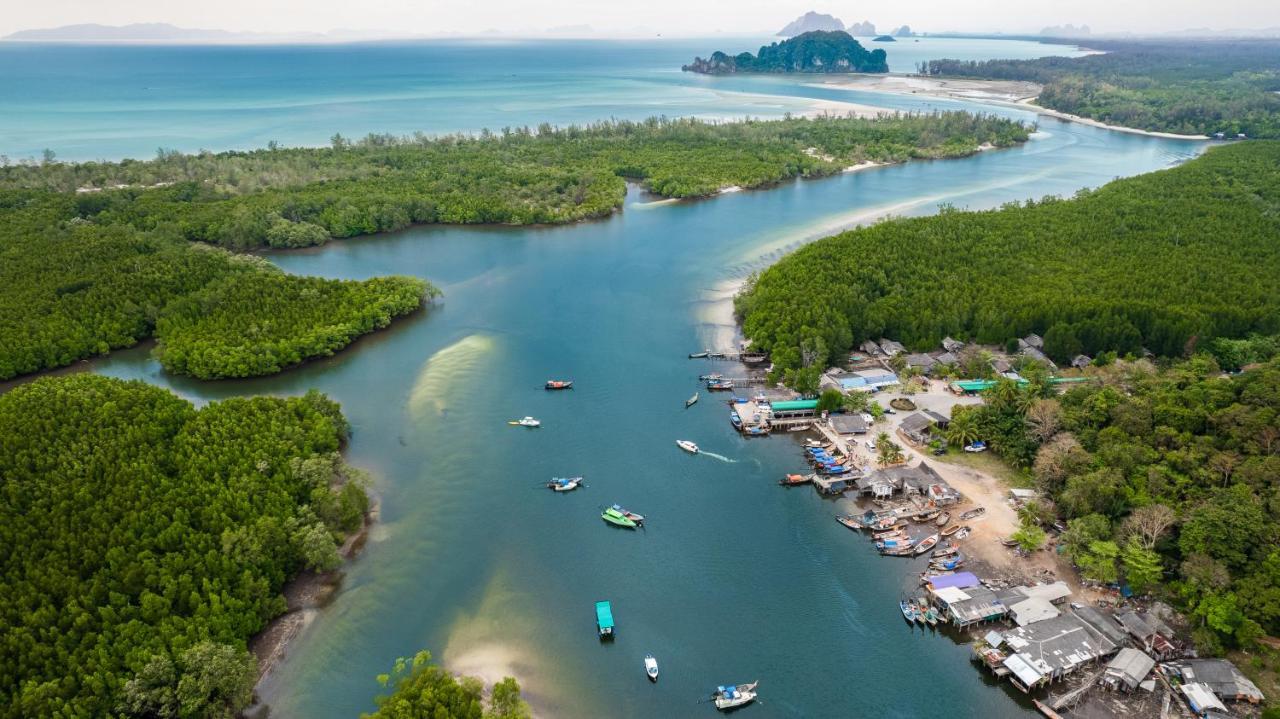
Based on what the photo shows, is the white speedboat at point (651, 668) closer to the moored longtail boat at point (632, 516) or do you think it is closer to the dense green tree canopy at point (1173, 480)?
the moored longtail boat at point (632, 516)

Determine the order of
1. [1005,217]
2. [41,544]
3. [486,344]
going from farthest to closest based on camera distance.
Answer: [1005,217]
[486,344]
[41,544]

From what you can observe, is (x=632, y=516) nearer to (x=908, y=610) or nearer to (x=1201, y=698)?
(x=908, y=610)

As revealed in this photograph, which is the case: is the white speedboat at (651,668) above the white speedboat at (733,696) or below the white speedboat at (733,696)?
above

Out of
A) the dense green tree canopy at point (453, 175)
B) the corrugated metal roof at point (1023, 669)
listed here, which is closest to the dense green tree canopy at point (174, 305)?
the dense green tree canopy at point (453, 175)

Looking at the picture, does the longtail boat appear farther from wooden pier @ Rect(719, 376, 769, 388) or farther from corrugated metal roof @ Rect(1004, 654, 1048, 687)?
corrugated metal roof @ Rect(1004, 654, 1048, 687)

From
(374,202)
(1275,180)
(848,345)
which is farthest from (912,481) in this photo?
(1275,180)

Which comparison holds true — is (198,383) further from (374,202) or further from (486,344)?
(374,202)

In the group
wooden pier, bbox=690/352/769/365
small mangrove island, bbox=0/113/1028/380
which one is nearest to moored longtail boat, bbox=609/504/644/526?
wooden pier, bbox=690/352/769/365
